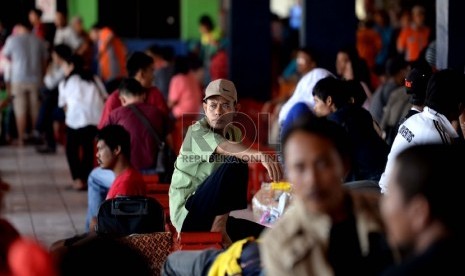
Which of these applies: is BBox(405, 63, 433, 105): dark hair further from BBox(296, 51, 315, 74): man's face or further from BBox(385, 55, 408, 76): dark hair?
BBox(296, 51, 315, 74): man's face

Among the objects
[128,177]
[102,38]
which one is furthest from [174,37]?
[128,177]

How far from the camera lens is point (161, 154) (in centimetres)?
1013

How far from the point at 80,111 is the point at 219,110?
Result: 5198mm

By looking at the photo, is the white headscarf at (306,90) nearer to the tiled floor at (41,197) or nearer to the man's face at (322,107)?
the man's face at (322,107)

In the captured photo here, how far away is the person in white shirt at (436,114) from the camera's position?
707 cm

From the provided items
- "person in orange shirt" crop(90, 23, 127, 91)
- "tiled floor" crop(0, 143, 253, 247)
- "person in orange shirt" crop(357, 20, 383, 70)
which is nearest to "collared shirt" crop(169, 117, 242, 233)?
"tiled floor" crop(0, 143, 253, 247)

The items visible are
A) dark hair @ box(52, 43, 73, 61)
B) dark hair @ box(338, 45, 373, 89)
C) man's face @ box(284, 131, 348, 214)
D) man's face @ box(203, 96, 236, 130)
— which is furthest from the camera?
dark hair @ box(52, 43, 73, 61)

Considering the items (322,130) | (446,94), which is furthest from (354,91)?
(322,130)

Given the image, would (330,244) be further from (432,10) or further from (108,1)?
(108,1)

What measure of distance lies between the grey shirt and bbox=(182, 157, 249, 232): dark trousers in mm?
9486

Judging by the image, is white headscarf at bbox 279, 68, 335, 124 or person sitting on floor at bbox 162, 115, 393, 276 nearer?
person sitting on floor at bbox 162, 115, 393, 276

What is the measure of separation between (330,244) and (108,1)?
19.1 meters

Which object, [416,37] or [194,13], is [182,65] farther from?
[194,13]

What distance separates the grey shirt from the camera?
16375 mm
